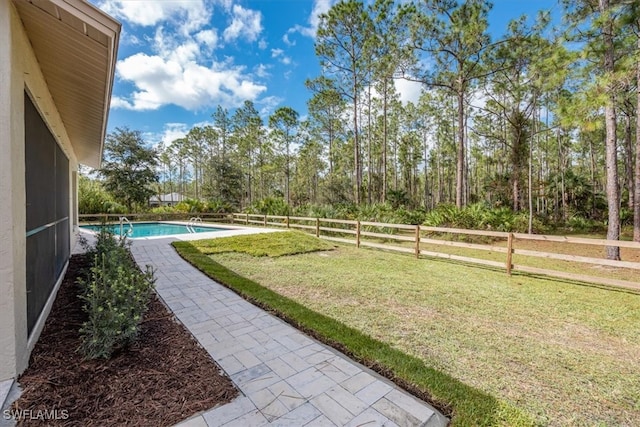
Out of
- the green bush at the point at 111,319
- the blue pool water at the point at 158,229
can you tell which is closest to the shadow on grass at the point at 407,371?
the green bush at the point at 111,319

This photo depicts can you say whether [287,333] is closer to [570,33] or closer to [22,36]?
[22,36]

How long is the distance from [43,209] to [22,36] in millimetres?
1838

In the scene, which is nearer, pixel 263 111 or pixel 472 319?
pixel 472 319

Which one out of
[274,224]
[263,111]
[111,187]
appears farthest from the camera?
[263,111]

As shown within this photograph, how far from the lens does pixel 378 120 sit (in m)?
23.0

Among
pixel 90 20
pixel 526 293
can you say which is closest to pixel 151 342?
pixel 90 20

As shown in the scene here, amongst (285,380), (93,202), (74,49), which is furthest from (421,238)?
(93,202)

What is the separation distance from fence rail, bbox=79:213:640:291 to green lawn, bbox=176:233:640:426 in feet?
0.87

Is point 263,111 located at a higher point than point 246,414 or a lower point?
higher

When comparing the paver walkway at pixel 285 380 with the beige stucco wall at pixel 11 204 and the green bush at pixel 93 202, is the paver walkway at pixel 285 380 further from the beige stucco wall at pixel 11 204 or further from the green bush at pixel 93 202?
the green bush at pixel 93 202

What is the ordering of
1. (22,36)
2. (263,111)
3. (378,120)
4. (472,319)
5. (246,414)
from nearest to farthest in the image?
(246,414)
(22,36)
(472,319)
(378,120)
(263,111)

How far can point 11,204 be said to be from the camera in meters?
2.06

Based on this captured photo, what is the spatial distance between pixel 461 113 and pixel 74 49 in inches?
547

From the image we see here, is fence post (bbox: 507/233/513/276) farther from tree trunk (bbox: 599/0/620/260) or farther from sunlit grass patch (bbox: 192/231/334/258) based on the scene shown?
sunlit grass patch (bbox: 192/231/334/258)
